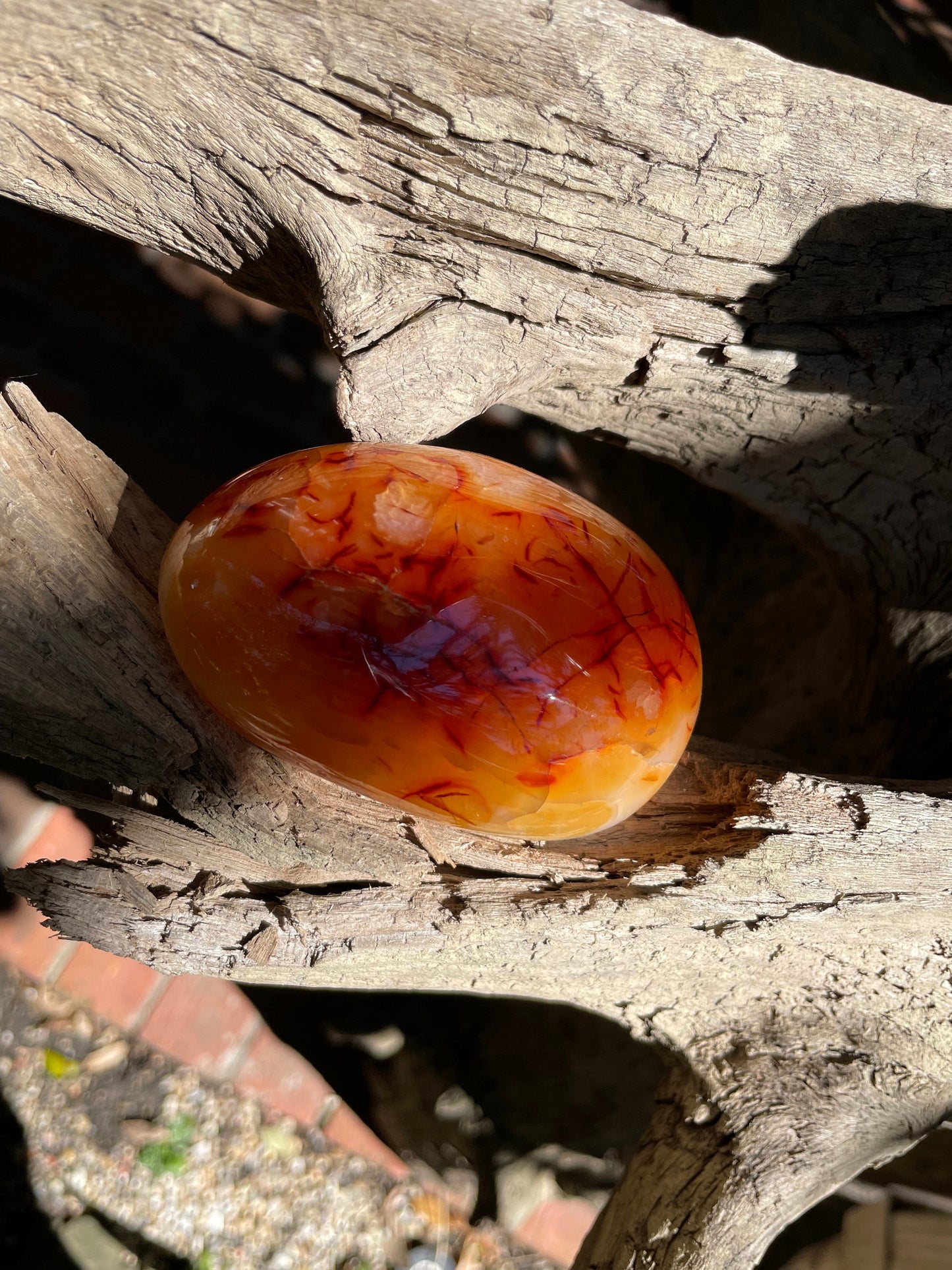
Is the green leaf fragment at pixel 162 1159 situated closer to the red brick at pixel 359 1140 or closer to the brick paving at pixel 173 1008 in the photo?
the brick paving at pixel 173 1008

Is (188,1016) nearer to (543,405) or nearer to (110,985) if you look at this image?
(110,985)

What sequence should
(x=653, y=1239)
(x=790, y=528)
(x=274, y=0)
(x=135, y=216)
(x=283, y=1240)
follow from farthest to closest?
(x=283, y=1240) → (x=790, y=528) → (x=653, y=1239) → (x=135, y=216) → (x=274, y=0)

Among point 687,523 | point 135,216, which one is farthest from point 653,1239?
point 135,216

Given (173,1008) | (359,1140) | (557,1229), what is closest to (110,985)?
(173,1008)

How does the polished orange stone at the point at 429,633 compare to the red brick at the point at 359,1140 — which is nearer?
the polished orange stone at the point at 429,633

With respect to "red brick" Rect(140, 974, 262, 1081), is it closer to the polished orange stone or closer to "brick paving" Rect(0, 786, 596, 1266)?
"brick paving" Rect(0, 786, 596, 1266)

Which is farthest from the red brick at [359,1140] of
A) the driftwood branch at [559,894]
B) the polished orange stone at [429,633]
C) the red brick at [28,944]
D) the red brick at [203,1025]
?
the polished orange stone at [429,633]

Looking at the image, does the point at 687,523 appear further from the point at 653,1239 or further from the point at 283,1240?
the point at 283,1240
